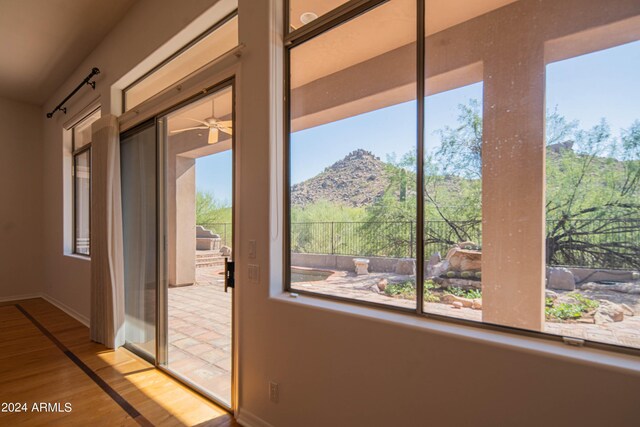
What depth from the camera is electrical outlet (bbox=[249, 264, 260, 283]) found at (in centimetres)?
210

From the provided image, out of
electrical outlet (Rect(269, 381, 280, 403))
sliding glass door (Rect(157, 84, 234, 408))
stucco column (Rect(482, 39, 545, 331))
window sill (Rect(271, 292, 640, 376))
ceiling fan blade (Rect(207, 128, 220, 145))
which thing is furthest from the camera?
ceiling fan blade (Rect(207, 128, 220, 145))

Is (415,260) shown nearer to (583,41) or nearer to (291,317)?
(291,317)

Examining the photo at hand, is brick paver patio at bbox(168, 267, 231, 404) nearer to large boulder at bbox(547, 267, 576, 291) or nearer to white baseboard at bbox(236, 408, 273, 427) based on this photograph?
white baseboard at bbox(236, 408, 273, 427)

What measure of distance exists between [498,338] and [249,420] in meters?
1.68

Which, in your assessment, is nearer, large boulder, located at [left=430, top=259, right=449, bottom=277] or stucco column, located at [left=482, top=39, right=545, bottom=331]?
stucco column, located at [left=482, top=39, right=545, bottom=331]

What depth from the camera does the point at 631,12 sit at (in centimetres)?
121

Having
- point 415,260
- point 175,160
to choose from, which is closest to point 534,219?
point 415,260

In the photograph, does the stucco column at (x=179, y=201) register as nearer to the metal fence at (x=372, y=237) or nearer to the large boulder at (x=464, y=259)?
the metal fence at (x=372, y=237)

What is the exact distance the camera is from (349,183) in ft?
6.40

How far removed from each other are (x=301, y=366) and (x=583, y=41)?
78.3 inches

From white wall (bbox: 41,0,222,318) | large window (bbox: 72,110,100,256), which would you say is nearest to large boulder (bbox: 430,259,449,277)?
white wall (bbox: 41,0,222,318)

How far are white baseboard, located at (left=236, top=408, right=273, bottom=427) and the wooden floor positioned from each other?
0.19 ft

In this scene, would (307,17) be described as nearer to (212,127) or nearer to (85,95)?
(212,127)

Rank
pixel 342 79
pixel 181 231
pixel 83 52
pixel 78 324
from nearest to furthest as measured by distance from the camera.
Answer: pixel 342 79, pixel 181 231, pixel 83 52, pixel 78 324
